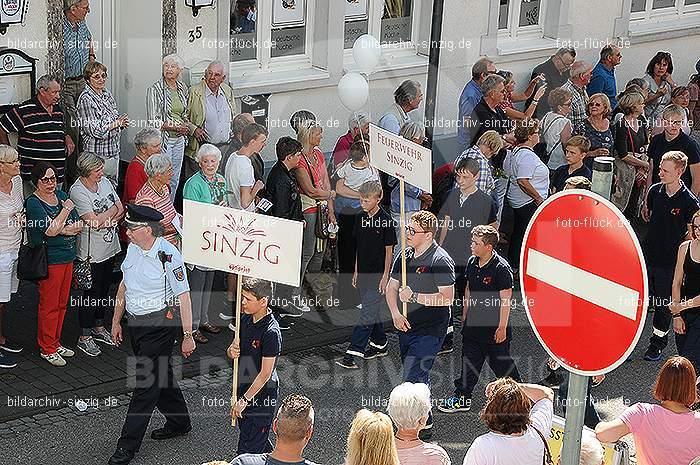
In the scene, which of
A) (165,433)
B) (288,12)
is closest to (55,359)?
(165,433)

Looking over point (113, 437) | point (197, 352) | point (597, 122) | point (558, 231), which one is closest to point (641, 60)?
point (597, 122)

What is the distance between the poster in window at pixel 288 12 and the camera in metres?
13.6

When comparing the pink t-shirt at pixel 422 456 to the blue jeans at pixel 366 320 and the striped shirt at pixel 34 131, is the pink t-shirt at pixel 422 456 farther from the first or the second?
the striped shirt at pixel 34 131

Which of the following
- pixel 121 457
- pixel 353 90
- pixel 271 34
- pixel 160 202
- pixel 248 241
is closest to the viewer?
pixel 248 241

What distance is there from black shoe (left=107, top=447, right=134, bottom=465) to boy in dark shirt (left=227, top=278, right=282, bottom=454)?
33.6 inches

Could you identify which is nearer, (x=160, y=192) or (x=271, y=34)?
(x=160, y=192)

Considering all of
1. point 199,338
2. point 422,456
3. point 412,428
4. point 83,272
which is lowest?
point 199,338

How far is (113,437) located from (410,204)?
13.6 ft

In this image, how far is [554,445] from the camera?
7.13m

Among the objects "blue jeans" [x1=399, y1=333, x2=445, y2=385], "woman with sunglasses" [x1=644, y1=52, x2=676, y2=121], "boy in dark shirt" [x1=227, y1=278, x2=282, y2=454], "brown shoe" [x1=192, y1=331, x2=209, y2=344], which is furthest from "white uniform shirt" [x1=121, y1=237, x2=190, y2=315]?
"woman with sunglasses" [x1=644, y1=52, x2=676, y2=121]

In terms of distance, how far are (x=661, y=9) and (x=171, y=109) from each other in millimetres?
9919

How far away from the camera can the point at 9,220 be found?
31.1 feet

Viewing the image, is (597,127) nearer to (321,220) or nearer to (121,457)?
(321,220)

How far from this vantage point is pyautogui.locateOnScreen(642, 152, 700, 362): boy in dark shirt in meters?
10.5
